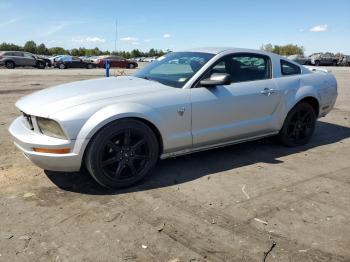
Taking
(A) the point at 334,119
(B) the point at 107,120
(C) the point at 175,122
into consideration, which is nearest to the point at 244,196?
(C) the point at 175,122

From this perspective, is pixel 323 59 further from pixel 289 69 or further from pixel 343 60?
pixel 289 69

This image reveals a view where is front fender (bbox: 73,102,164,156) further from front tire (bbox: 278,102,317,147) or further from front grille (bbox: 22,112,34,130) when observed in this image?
front tire (bbox: 278,102,317,147)

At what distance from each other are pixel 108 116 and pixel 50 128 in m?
0.61

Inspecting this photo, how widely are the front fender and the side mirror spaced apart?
2.63ft

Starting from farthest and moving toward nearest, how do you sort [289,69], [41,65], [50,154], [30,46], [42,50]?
[30,46]
[42,50]
[41,65]
[289,69]
[50,154]

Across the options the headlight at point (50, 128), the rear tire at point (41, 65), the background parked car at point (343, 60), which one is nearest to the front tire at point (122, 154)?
the headlight at point (50, 128)

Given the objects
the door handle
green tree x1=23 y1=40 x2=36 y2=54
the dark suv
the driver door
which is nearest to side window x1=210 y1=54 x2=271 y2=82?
the driver door

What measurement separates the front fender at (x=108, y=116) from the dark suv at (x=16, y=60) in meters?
30.6

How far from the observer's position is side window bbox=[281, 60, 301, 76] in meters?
5.83

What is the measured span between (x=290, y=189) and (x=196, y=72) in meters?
1.76

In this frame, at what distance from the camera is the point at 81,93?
4.38 m

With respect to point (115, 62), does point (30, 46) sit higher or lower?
higher

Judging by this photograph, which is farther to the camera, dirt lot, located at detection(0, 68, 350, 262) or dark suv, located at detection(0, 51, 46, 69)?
dark suv, located at detection(0, 51, 46, 69)

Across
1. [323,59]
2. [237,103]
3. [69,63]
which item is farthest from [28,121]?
[323,59]
